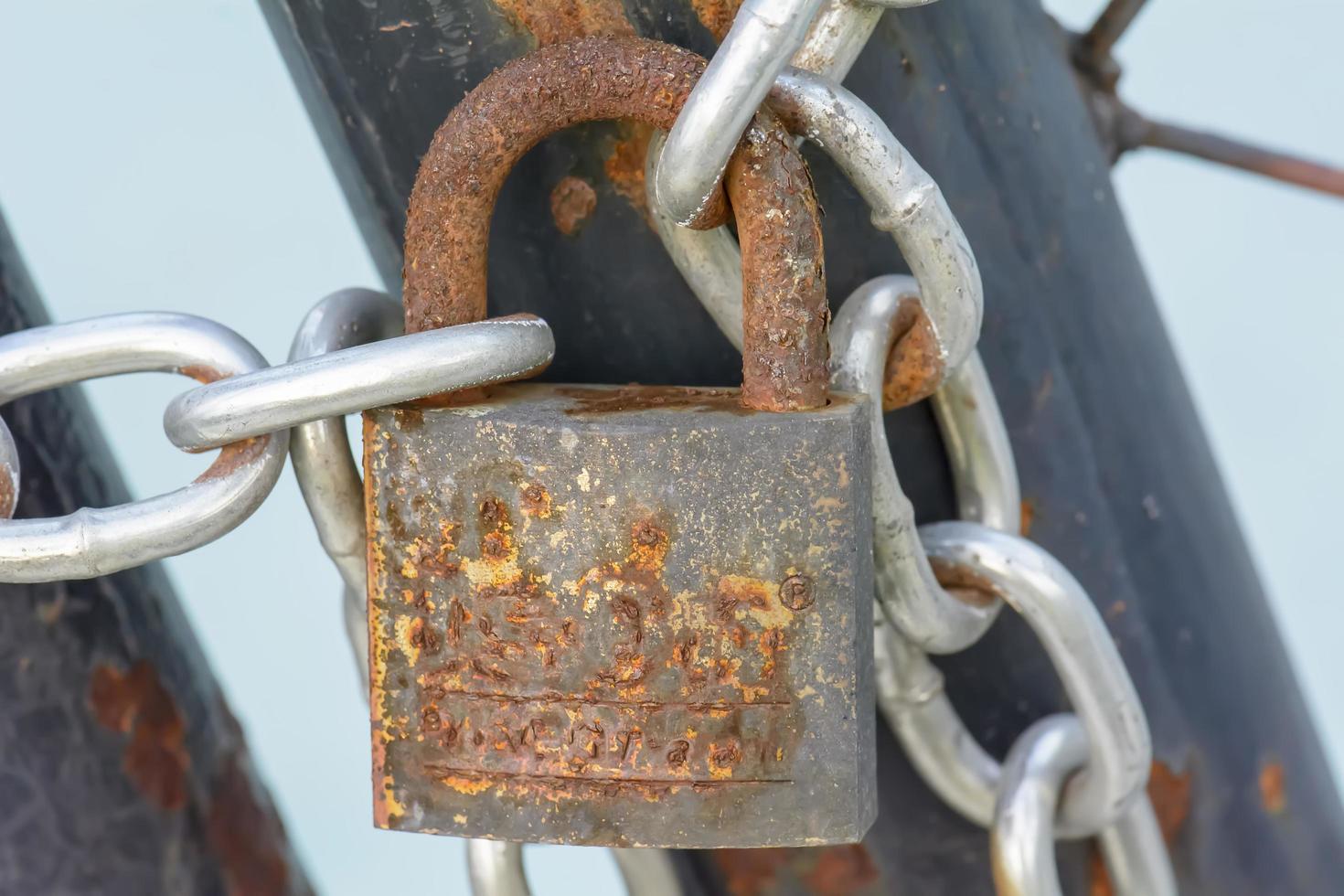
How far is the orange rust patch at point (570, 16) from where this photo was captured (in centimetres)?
57

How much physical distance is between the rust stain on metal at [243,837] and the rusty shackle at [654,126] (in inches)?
13.2

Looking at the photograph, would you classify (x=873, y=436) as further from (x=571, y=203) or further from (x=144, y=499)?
(x=144, y=499)

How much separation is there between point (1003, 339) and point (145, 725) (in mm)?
454

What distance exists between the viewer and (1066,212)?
69 centimetres

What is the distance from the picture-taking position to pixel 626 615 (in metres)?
0.60

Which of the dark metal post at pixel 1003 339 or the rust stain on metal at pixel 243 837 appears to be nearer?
the dark metal post at pixel 1003 339

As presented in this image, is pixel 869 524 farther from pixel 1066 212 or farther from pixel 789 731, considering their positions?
pixel 1066 212

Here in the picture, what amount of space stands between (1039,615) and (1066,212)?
0.18m

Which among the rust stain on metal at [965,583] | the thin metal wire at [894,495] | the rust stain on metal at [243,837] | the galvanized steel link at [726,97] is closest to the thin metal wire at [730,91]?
the galvanized steel link at [726,97]

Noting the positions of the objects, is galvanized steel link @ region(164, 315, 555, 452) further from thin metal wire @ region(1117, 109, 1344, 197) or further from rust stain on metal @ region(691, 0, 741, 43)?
thin metal wire @ region(1117, 109, 1344, 197)

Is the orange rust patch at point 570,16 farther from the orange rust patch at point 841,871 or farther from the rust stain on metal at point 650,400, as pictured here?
the orange rust patch at point 841,871

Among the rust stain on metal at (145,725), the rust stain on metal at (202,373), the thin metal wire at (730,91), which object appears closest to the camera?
the thin metal wire at (730,91)

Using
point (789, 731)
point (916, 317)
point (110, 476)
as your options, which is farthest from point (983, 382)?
point (110, 476)

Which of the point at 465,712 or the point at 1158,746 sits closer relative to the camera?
the point at 465,712
